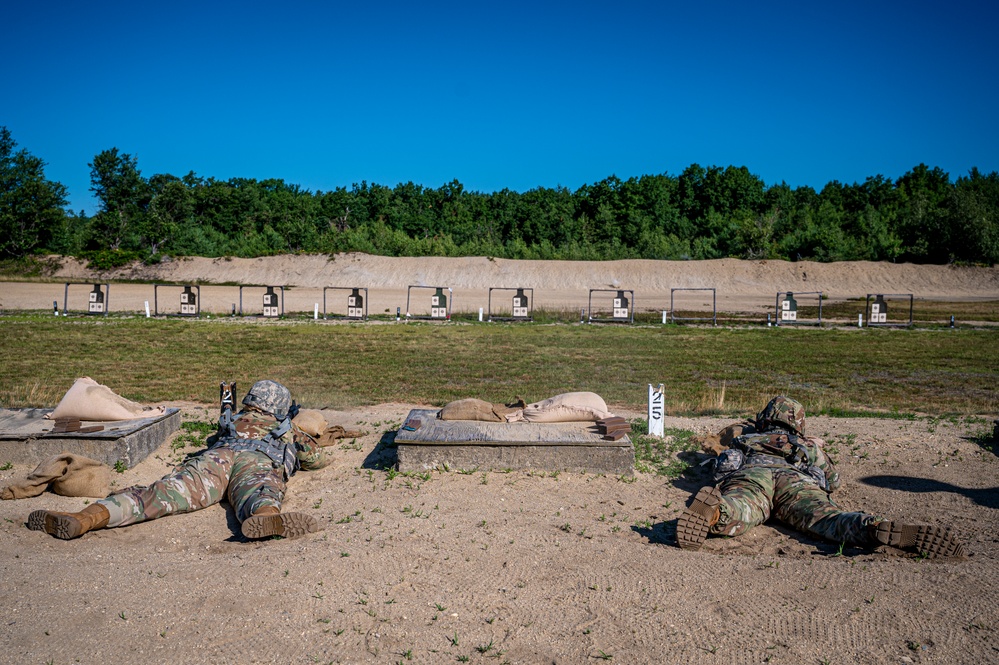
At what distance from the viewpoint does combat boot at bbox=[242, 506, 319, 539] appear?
21.4 feet

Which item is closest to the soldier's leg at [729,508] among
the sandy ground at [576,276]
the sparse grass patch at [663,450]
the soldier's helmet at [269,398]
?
the sparse grass patch at [663,450]

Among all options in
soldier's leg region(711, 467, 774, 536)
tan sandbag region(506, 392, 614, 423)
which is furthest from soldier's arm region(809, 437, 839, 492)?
tan sandbag region(506, 392, 614, 423)

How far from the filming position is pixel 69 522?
650 cm

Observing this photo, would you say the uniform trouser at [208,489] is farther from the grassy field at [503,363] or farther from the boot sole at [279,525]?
the grassy field at [503,363]

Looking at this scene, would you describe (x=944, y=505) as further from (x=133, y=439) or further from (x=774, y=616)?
(x=133, y=439)

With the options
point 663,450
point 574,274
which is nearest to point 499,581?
point 663,450

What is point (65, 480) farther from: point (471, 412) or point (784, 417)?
point (784, 417)

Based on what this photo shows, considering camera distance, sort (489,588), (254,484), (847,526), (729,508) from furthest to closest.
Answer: (254,484)
(729,508)
(847,526)
(489,588)

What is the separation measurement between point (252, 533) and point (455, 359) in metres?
14.4

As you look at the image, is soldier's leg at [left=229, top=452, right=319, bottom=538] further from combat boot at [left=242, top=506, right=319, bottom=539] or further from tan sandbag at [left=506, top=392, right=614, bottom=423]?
tan sandbag at [left=506, top=392, right=614, bottom=423]

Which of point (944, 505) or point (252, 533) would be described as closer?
point (252, 533)

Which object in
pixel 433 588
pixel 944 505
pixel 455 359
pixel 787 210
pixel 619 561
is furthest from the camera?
pixel 787 210

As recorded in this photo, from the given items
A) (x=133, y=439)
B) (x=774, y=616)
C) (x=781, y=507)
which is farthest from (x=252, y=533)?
(x=781, y=507)

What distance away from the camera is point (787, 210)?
271ft
